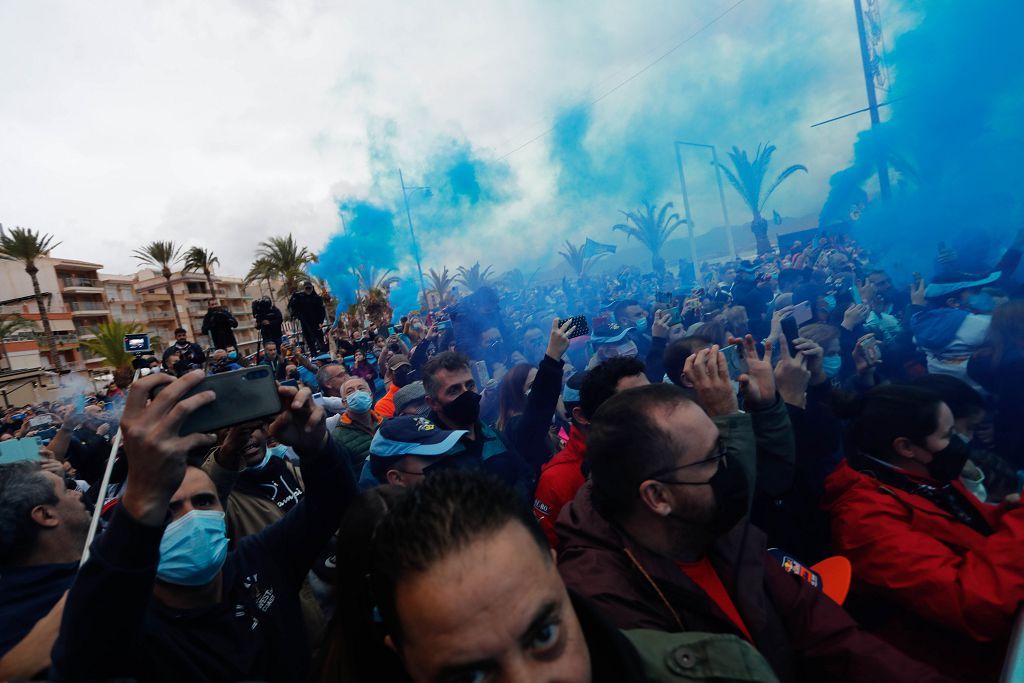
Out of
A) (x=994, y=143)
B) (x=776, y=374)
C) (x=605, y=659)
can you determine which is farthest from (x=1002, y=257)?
(x=605, y=659)

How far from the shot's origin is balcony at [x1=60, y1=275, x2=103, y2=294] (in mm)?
58531

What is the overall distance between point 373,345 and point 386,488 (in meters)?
11.1

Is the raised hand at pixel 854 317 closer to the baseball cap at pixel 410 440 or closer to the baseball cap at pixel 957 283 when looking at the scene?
the baseball cap at pixel 957 283

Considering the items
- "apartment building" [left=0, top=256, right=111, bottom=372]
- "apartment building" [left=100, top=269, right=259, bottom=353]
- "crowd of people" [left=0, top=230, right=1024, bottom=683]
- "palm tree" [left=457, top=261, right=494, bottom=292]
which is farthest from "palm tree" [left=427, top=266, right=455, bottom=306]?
"apartment building" [left=100, top=269, right=259, bottom=353]

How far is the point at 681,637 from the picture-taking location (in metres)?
1.26

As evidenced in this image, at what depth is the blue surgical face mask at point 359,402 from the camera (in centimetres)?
420

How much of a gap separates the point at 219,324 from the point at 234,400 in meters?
10.8

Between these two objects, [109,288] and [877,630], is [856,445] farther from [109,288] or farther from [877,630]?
[109,288]

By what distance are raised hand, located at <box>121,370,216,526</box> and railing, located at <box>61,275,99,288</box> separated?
75.5 metres

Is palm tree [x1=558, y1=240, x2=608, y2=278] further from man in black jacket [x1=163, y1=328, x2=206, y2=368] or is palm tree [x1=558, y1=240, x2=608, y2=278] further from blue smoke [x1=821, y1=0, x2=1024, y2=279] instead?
man in black jacket [x1=163, y1=328, x2=206, y2=368]

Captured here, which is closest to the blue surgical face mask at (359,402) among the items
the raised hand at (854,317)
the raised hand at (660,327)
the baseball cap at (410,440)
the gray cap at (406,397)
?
the gray cap at (406,397)

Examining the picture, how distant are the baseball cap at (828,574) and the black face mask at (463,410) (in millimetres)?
1988

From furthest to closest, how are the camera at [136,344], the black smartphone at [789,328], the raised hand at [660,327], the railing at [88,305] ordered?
the railing at [88,305] < the camera at [136,344] < the raised hand at [660,327] < the black smartphone at [789,328]

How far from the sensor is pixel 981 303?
11.7 feet
